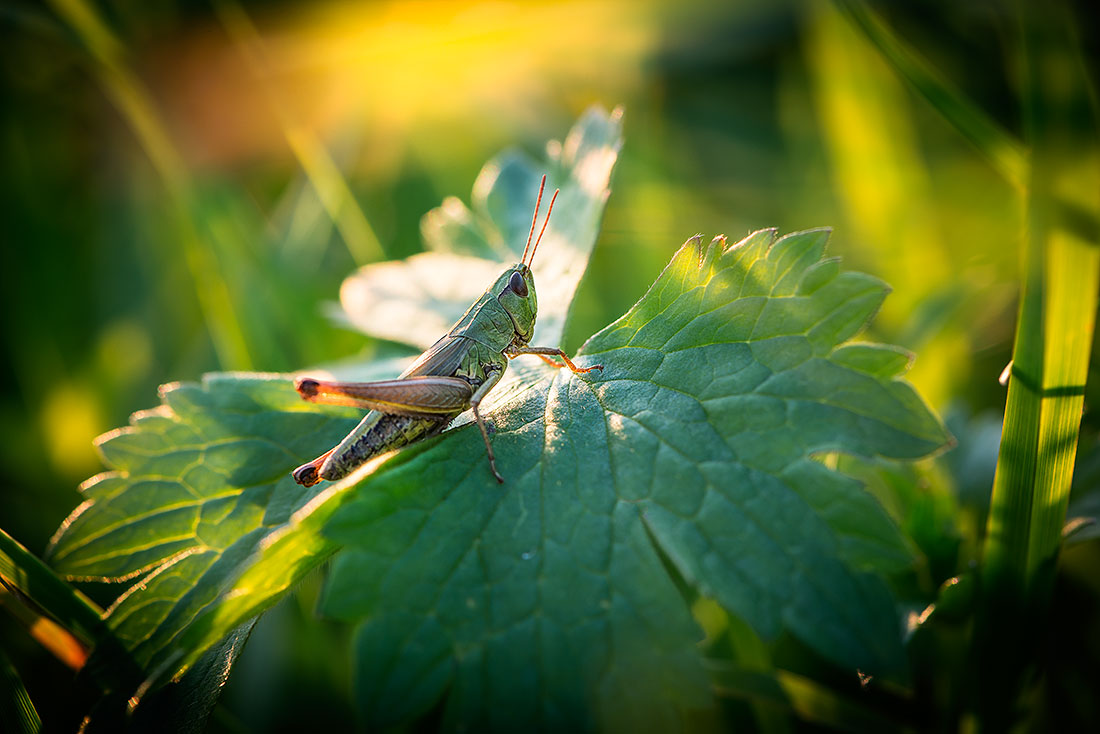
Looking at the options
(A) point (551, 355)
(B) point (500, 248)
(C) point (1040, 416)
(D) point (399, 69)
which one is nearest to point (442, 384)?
(A) point (551, 355)

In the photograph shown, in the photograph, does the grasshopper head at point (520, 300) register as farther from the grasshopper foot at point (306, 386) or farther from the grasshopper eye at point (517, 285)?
the grasshopper foot at point (306, 386)

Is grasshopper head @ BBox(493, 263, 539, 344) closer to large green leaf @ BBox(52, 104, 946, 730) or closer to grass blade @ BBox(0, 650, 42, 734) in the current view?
large green leaf @ BBox(52, 104, 946, 730)

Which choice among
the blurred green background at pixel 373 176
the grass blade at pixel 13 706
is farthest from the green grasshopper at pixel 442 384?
the blurred green background at pixel 373 176

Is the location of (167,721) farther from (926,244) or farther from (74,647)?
(926,244)

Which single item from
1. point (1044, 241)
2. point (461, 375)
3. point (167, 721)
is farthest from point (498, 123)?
point (167, 721)

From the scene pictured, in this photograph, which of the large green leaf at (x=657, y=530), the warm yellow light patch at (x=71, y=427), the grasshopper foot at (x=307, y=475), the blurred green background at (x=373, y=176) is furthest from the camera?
the warm yellow light patch at (x=71, y=427)

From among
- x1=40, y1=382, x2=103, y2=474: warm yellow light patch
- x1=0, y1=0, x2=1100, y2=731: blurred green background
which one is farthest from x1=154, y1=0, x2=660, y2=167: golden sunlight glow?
x1=40, y1=382, x2=103, y2=474: warm yellow light patch
